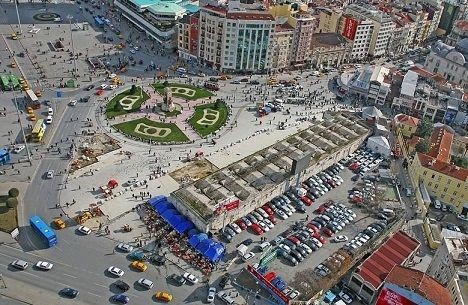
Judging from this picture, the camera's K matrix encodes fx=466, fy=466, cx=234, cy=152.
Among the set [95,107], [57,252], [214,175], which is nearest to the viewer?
[57,252]

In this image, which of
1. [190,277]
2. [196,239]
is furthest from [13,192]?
[190,277]

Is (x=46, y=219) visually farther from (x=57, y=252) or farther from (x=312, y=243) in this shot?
(x=312, y=243)

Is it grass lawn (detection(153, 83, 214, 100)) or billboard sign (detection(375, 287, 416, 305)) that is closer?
billboard sign (detection(375, 287, 416, 305))

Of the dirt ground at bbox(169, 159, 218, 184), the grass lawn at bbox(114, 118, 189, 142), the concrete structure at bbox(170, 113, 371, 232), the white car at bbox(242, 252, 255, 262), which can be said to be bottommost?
the white car at bbox(242, 252, 255, 262)

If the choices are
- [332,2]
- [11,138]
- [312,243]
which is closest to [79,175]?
[11,138]

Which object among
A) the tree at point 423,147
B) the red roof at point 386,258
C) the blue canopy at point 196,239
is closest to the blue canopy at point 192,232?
the blue canopy at point 196,239

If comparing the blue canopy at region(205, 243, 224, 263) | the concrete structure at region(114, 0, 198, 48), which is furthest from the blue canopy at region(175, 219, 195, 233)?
the concrete structure at region(114, 0, 198, 48)

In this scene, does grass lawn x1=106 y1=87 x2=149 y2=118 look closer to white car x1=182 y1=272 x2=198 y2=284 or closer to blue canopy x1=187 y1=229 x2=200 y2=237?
blue canopy x1=187 y1=229 x2=200 y2=237

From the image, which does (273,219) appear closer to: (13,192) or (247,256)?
(247,256)
